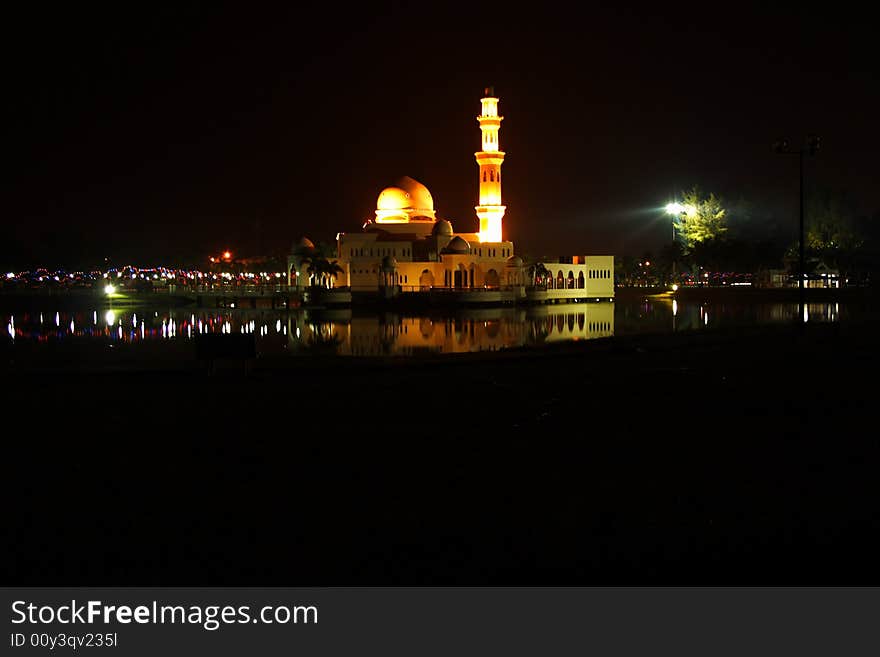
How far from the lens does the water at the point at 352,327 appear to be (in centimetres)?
2880

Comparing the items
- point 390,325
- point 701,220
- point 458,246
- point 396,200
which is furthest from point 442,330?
point 701,220

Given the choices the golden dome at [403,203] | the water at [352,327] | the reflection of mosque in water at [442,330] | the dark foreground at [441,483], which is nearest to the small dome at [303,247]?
the golden dome at [403,203]

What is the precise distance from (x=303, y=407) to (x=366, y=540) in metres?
6.12

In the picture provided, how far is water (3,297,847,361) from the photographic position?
28800 millimetres

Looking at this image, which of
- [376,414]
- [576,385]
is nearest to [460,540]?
[376,414]

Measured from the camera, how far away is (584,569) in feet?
19.2

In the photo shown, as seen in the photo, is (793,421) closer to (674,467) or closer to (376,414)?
(674,467)

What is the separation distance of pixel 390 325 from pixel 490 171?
27.8m

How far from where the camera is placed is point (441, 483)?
25.9 ft

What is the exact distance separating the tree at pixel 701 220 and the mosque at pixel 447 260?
10.3m

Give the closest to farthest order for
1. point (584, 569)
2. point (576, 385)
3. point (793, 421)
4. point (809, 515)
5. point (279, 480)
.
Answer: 1. point (584, 569)
2. point (809, 515)
3. point (279, 480)
4. point (793, 421)
5. point (576, 385)

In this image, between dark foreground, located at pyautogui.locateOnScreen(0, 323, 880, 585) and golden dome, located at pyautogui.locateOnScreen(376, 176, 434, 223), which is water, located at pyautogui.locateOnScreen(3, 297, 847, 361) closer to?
dark foreground, located at pyautogui.locateOnScreen(0, 323, 880, 585)

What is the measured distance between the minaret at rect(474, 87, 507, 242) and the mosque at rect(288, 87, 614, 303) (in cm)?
7

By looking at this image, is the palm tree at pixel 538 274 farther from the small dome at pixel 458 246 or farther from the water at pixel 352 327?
the water at pixel 352 327
